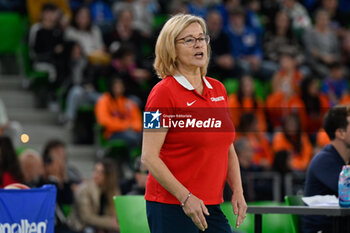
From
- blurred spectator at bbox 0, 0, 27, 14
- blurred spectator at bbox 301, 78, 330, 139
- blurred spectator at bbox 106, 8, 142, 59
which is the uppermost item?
blurred spectator at bbox 0, 0, 27, 14

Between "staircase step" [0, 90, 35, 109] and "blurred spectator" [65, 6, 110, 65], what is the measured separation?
1.00 m

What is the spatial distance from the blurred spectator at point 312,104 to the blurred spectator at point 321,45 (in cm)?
119

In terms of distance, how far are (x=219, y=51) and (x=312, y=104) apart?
1.62 meters

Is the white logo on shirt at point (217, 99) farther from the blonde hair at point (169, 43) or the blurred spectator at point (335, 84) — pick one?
the blurred spectator at point (335, 84)

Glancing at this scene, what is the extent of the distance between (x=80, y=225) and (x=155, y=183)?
4841 mm

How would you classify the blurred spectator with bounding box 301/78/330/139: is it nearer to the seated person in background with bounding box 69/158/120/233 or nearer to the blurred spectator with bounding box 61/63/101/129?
the blurred spectator with bounding box 61/63/101/129

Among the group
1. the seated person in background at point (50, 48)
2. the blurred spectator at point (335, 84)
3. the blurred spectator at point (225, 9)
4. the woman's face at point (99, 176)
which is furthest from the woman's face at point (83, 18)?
the blurred spectator at point (335, 84)

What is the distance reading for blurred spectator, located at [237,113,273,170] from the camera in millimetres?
11359

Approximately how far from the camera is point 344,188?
544 centimetres

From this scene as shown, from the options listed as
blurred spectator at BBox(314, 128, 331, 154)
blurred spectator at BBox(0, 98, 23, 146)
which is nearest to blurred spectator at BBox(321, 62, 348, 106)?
blurred spectator at BBox(314, 128, 331, 154)

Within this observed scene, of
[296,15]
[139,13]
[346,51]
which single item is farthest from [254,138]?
[296,15]

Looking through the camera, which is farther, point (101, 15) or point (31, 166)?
point (101, 15)

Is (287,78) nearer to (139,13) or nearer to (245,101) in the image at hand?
(245,101)

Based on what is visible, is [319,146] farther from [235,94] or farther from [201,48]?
[201,48]
